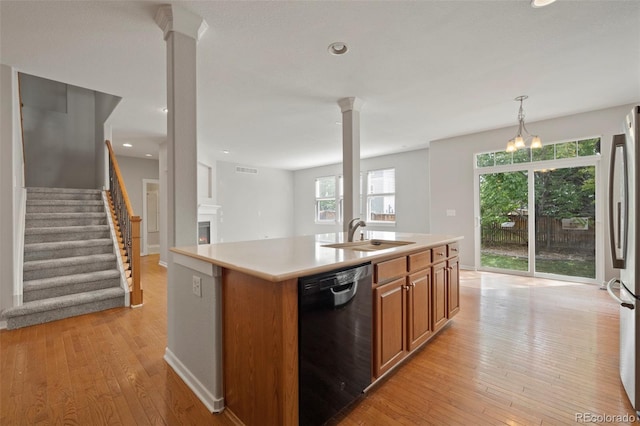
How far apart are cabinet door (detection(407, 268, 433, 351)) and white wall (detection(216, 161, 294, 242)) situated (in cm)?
670

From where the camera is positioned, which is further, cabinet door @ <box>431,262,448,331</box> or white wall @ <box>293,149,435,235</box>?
white wall @ <box>293,149,435,235</box>

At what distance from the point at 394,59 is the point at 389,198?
509 cm

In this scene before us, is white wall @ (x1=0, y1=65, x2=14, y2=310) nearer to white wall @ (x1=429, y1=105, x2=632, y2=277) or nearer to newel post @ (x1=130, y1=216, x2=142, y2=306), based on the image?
newel post @ (x1=130, y1=216, x2=142, y2=306)

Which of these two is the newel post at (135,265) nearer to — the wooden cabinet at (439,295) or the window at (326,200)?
the wooden cabinet at (439,295)

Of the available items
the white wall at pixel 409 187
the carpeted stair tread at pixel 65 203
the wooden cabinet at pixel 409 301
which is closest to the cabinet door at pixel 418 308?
the wooden cabinet at pixel 409 301

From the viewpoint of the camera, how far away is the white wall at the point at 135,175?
24.2ft

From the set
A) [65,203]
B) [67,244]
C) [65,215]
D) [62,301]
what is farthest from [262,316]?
[65,203]

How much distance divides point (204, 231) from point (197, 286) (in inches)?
229

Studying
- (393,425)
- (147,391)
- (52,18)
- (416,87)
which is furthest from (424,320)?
(52,18)

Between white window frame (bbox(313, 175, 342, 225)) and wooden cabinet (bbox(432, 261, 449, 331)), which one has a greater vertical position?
white window frame (bbox(313, 175, 342, 225))

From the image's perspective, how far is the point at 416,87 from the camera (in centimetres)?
343

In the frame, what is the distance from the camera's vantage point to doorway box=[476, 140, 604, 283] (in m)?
4.45

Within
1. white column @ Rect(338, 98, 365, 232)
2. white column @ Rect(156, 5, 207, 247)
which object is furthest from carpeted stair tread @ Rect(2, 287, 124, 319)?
white column @ Rect(338, 98, 365, 232)

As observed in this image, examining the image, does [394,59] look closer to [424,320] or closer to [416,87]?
[416,87]
